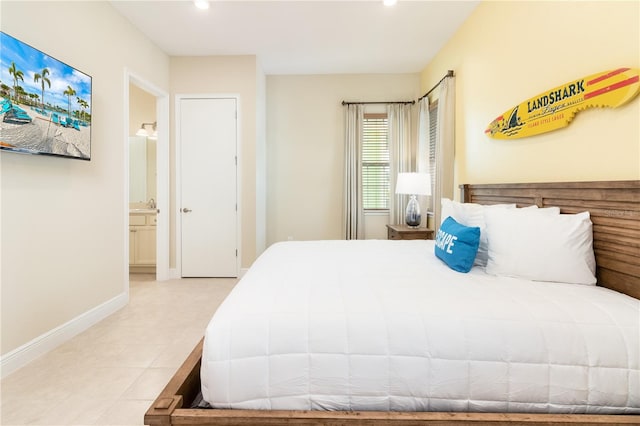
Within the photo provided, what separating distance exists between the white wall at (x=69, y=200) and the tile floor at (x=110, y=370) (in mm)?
247

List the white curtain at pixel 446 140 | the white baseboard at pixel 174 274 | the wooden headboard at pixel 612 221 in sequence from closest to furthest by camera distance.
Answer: the wooden headboard at pixel 612 221 → the white curtain at pixel 446 140 → the white baseboard at pixel 174 274

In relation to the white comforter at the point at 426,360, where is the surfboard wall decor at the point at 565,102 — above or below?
above

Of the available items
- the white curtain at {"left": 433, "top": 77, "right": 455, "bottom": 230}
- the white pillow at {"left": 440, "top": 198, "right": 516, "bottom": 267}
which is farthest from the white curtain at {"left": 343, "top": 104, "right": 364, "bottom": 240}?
the white pillow at {"left": 440, "top": 198, "right": 516, "bottom": 267}

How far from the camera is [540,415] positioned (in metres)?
1.06

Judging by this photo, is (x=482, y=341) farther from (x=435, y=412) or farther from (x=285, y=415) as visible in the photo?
(x=285, y=415)

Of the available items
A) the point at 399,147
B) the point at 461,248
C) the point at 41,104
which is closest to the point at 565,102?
the point at 461,248

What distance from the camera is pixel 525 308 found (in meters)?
1.21

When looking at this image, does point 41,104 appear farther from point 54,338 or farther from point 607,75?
point 607,75

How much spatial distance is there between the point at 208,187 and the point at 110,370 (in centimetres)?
251

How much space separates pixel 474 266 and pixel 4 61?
3.09m

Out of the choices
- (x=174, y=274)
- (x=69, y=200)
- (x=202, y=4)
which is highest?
(x=202, y=4)

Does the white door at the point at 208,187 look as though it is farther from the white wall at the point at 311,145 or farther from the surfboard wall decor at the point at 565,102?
the surfboard wall decor at the point at 565,102

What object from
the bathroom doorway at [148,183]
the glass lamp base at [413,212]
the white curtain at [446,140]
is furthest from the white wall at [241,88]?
the white curtain at [446,140]

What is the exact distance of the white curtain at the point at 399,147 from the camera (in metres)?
4.50
